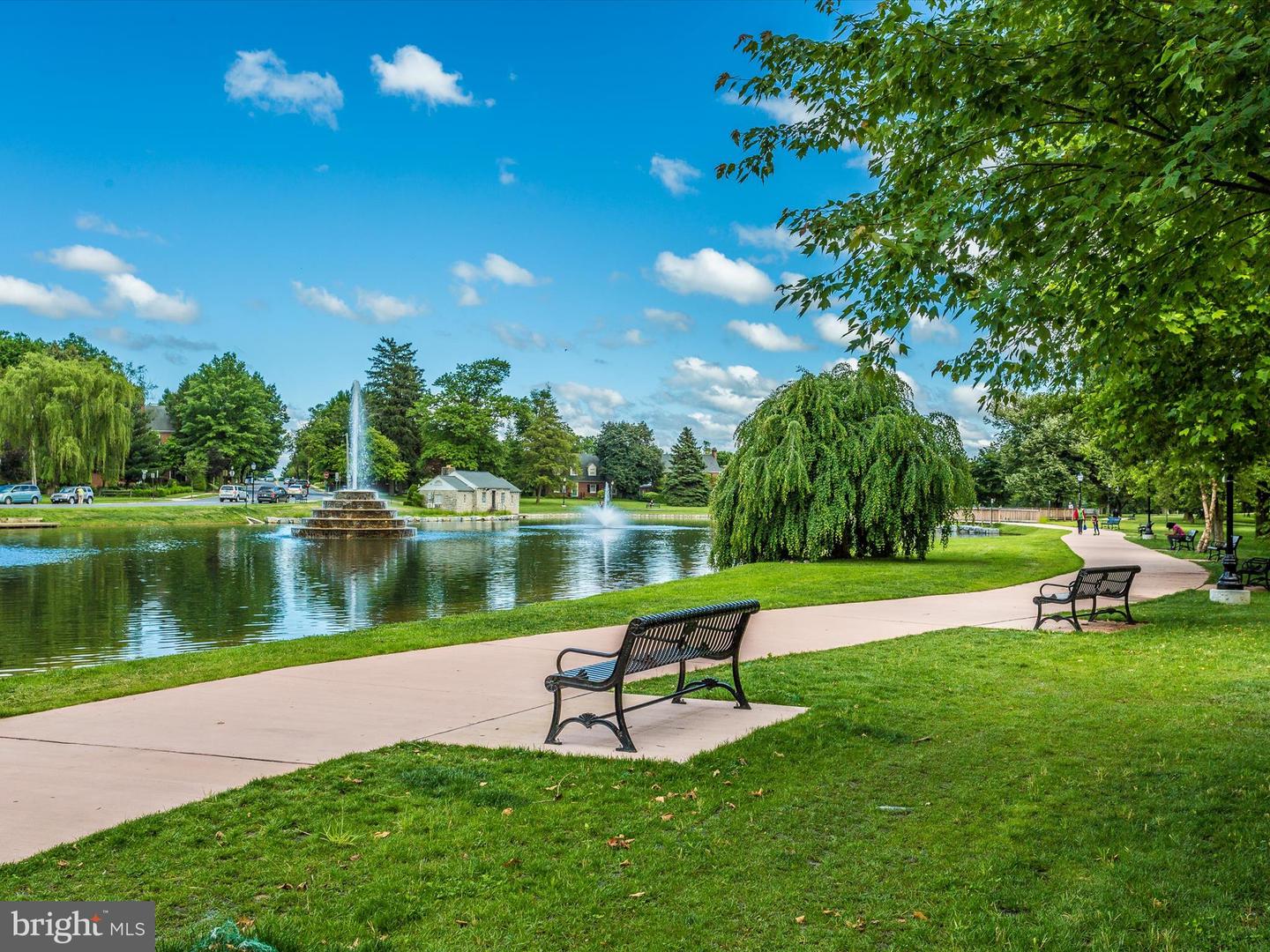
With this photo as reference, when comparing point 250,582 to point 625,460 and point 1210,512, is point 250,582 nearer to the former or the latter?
point 1210,512

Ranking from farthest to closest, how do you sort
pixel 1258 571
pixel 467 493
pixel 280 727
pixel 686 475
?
pixel 686 475 < pixel 467 493 < pixel 1258 571 < pixel 280 727

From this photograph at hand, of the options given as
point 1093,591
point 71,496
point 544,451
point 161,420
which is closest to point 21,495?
point 71,496

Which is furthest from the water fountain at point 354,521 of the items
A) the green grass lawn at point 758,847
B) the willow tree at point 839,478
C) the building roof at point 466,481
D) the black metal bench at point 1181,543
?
the green grass lawn at point 758,847

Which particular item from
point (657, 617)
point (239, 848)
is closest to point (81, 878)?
point (239, 848)

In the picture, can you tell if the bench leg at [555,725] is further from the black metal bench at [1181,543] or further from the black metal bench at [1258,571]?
the black metal bench at [1181,543]

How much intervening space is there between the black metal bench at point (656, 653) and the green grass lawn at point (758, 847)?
20.8 inches

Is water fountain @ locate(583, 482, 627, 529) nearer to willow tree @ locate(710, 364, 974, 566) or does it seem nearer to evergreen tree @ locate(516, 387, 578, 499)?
evergreen tree @ locate(516, 387, 578, 499)

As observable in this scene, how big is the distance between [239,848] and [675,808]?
2.25 metres

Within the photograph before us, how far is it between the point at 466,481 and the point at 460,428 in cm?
1289

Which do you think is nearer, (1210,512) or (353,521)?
(1210,512)

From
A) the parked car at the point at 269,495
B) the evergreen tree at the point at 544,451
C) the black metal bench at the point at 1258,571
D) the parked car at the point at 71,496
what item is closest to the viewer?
the black metal bench at the point at 1258,571

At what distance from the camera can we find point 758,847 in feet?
15.0

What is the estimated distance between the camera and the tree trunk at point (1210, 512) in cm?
3022

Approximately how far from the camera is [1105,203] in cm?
455
